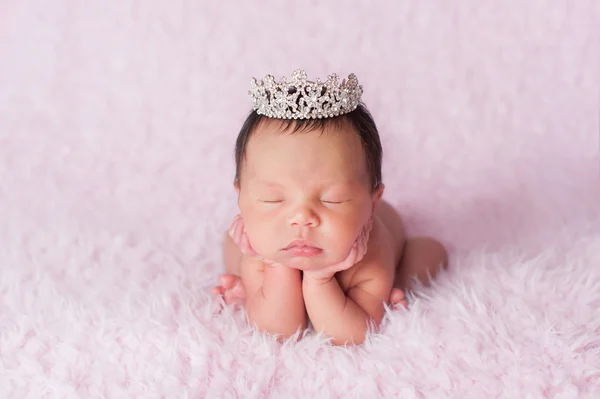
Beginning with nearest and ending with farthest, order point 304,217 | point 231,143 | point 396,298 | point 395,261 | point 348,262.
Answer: point 304,217
point 348,262
point 396,298
point 395,261
point 231,143

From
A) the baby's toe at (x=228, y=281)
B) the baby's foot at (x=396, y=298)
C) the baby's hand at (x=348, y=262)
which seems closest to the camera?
the baby's hand at (x=348, y=262)

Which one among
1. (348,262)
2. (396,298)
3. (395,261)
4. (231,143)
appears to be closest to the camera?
(348,262)

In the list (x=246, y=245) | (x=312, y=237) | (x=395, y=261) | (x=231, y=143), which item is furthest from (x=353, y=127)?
(x=231, y=143)

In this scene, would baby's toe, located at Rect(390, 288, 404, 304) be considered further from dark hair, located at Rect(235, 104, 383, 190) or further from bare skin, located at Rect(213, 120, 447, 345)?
dark hair, located at Rect(235, 104, 383, 190)

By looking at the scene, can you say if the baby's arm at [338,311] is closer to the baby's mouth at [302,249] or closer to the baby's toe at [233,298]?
the baby's mouth at [302,249]

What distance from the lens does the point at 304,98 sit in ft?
4.61

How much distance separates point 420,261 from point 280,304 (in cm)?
40

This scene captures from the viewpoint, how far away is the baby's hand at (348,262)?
1.48 metres

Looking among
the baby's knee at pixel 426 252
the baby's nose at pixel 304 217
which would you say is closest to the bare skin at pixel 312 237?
the baby's nose at pixel 304 217

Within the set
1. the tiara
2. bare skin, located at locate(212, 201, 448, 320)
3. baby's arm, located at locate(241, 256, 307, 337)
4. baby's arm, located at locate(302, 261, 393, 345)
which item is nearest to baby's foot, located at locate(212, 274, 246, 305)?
bare skin, located at locate(212, 201, 448, 320)

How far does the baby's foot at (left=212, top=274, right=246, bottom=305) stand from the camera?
1.71 meters

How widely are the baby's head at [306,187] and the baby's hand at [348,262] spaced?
0.04 meters

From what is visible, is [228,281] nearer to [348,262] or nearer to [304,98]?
[348,262]

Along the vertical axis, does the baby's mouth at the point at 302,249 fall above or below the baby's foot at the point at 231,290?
above
